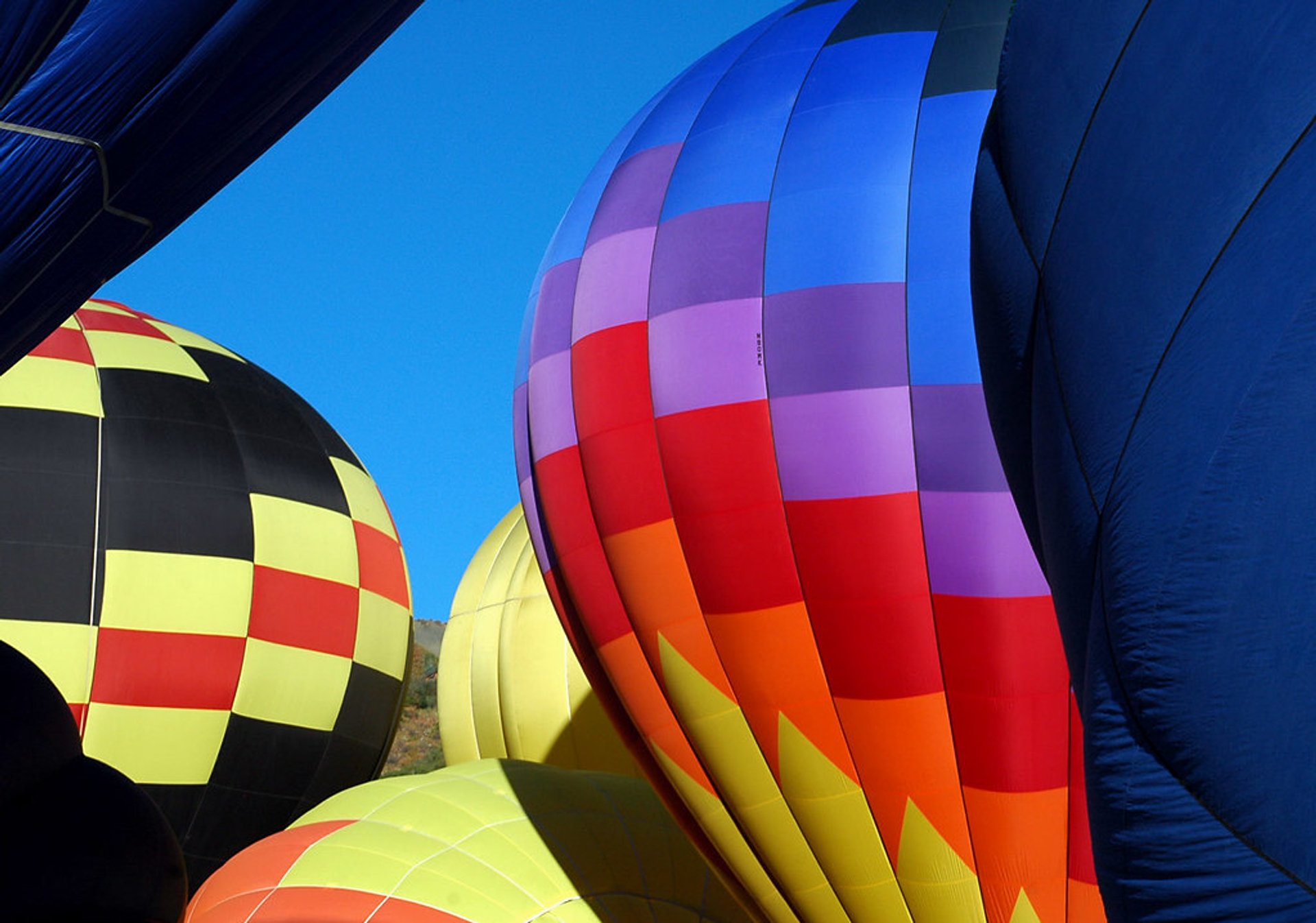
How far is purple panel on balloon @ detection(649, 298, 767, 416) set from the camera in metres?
6.19

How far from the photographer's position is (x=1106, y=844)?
265 centimetres

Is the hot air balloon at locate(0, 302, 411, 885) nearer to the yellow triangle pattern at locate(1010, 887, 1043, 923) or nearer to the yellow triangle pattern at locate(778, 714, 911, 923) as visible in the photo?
the yellow triangle pattern at locate(778, 714, 911, 923)

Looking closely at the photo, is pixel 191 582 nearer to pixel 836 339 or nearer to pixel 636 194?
pixel 636 194

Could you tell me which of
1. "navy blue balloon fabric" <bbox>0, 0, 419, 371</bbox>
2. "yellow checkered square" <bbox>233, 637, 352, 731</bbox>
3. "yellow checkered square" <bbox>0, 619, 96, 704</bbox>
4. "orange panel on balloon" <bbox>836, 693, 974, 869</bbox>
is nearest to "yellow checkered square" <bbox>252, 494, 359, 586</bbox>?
"yellow checkered square" <bbox>233, 637, 352, 731</bbox>

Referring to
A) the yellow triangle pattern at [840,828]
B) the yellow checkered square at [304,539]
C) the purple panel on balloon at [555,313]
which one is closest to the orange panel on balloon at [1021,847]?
the yellow triangle pattern at [840,828]

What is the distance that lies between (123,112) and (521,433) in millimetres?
4079

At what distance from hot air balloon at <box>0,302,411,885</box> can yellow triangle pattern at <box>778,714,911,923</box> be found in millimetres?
3950

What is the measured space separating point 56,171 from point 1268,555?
228 centimetres

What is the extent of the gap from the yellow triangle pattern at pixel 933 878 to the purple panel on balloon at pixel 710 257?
1929 millimetres

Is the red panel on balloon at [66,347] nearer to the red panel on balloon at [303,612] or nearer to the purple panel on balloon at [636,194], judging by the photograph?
the red panel on balloon at [303,612]

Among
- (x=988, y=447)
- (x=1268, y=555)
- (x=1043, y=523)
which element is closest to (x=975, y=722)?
(x=988, y=447)

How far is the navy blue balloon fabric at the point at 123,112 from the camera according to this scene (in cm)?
323

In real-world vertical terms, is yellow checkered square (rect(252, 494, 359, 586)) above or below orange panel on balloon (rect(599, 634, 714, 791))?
above

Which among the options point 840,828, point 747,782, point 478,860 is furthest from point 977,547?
point 478,860
